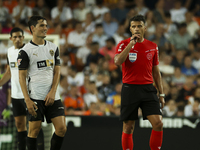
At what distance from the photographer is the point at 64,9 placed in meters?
10.6

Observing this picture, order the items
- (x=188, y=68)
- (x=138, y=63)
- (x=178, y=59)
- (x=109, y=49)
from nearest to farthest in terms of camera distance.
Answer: (x=138, y=63)
(x=188, y=68)
(x=178, y=59)
(x=109, y=49)

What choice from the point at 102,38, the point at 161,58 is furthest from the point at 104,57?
the point at 161,58

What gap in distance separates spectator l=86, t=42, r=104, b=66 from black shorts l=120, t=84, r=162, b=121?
4.79 m

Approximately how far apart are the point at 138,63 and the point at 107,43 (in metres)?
5.14

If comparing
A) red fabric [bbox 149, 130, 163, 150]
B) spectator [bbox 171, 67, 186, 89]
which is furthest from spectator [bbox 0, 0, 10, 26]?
red fabric [bbox 149, 130, 163, 150]

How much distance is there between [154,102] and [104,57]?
195 inches

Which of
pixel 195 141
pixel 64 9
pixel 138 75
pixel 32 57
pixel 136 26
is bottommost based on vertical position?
pixel 195 141

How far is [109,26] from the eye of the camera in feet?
33.4

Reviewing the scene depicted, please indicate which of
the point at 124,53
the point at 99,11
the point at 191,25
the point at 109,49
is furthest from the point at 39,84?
the point at 191,25

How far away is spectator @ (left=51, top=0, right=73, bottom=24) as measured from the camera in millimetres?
10484

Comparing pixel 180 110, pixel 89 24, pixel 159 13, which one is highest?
pixel 159 13

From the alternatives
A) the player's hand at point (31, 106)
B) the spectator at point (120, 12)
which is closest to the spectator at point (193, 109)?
the spectator at point (120, 12)

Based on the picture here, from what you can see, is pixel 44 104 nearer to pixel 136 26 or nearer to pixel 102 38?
pixel 136 26

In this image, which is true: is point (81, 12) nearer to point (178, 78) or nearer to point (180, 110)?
point (178, 78)
